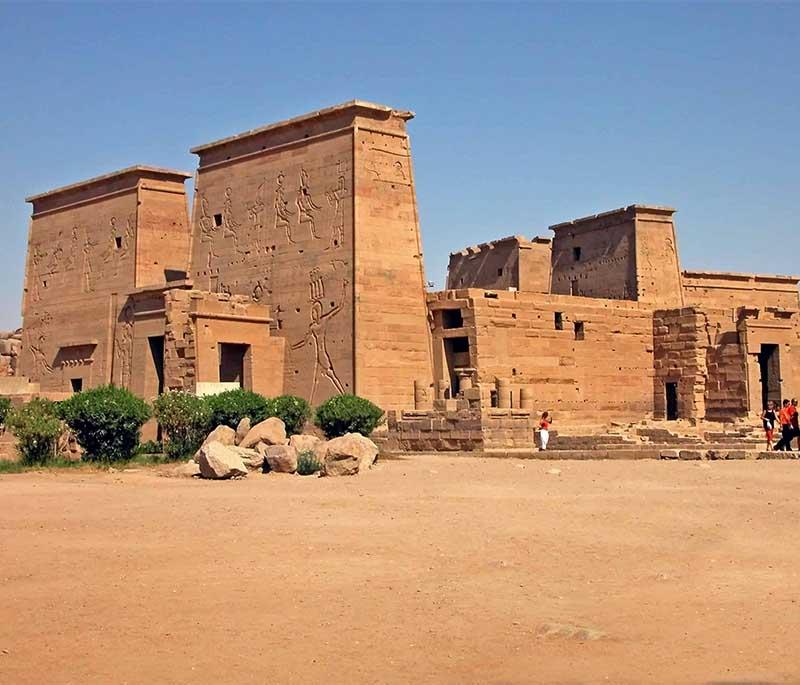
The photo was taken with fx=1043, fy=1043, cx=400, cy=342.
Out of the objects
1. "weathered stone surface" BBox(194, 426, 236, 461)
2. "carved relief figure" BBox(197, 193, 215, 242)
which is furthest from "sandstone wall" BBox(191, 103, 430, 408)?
"weathered stone surface" BBox(194, 426, 236, 461)

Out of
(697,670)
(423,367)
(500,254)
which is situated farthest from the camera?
(500,254)

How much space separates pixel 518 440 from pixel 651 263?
1040cm

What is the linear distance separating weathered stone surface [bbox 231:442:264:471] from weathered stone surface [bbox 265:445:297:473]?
0.17m

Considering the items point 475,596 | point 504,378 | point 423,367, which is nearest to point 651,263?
point 504,378

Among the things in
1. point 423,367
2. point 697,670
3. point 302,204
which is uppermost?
point 302,204

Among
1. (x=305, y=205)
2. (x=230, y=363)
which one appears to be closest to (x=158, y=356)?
(x=230, y=363)

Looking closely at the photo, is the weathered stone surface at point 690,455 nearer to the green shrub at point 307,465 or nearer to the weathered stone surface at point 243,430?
the green shrub at point 307,465

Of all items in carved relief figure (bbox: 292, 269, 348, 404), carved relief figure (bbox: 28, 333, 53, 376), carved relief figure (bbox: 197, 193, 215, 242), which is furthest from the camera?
carved relief figure (bbox: 28, 333, 53, 376)

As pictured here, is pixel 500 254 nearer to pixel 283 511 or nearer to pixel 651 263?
pixel 651 263

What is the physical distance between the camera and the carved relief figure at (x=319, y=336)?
867 inches

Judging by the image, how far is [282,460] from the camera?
13984 mm

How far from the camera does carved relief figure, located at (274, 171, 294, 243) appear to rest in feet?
77.8

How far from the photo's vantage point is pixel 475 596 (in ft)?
23.6

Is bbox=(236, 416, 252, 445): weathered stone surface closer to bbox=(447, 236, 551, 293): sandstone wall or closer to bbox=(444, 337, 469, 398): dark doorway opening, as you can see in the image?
bbox=(444, 337, 469, 398): dark doorway opening
